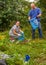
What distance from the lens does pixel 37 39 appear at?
16.7 metres

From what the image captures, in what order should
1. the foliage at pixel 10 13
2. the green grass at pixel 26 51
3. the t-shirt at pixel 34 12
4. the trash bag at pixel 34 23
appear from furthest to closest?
the foliage at pixel 10 13 → the trash bag at pixel 34 23 → the t-shirt at pixel 34 12 → the green grass at pixel 26 51

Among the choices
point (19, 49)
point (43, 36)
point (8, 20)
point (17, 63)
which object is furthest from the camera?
point (8, 20)

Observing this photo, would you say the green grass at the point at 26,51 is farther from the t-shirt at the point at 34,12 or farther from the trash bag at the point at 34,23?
the t-shirt at the point at 34,12

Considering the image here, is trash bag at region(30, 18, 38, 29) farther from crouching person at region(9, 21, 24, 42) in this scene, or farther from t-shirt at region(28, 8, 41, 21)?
crouching person at region(9, 21, 24, 42)

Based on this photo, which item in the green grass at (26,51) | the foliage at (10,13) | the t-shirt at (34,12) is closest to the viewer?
the green grass at (26,51)

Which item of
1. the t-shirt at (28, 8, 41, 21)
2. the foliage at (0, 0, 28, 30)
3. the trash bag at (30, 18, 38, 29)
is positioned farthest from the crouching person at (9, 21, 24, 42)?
the foliage at (0, 0, 28, 30)

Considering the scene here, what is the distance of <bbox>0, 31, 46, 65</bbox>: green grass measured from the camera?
10.5 meters

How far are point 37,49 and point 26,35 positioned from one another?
378 centimetres

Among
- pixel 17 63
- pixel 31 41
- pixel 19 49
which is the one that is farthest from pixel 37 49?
pixel 17 63

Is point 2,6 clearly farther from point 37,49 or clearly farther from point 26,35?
point 37,49

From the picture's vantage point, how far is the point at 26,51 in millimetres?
13688

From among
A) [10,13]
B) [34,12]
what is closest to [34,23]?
[34,12]

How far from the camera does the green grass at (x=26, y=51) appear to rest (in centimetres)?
1050

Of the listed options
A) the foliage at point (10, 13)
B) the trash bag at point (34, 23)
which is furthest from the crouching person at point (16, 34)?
the foliage at point (10, 13)
